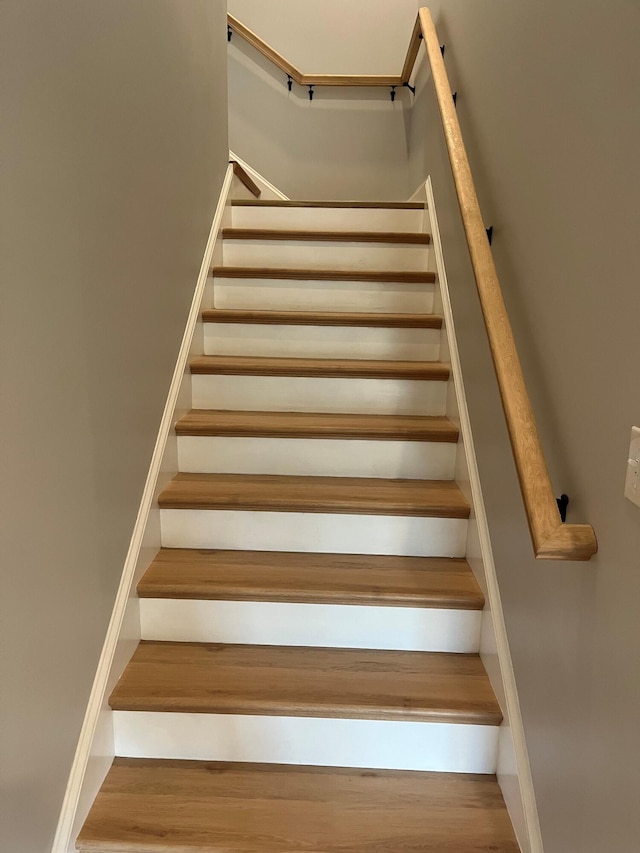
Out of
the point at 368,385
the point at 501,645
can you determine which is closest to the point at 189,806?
the point at 501,645

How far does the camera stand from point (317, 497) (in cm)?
192

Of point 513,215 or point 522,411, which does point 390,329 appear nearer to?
point 513,215

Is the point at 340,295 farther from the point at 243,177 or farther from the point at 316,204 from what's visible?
the point at 243,177

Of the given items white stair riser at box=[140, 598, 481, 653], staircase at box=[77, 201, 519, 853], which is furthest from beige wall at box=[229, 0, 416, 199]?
white stair riser at box=[140, 598, 481, 653]

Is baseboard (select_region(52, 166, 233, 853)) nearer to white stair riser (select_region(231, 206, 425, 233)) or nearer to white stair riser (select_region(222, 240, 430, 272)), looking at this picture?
white stair riser (select_region(222, 240, 430, 272))

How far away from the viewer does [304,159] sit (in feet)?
13.4

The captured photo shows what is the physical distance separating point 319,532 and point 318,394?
617 mm

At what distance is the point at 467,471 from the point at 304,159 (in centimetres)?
294

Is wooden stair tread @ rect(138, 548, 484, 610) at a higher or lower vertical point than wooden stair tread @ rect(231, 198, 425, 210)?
lower

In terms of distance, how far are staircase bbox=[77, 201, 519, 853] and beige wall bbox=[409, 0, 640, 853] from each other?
25cm

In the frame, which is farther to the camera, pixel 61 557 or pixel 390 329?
pixel 390 329

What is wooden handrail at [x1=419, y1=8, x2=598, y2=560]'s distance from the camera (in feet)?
3.44

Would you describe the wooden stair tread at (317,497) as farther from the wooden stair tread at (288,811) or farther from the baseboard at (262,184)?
the baseboard at (262,184)

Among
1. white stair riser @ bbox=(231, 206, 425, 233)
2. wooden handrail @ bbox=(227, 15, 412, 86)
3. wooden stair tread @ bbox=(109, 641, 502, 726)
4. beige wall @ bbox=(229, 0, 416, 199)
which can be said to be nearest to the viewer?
wooden stair tread @ bbox=(109, 641, 502, 726)
